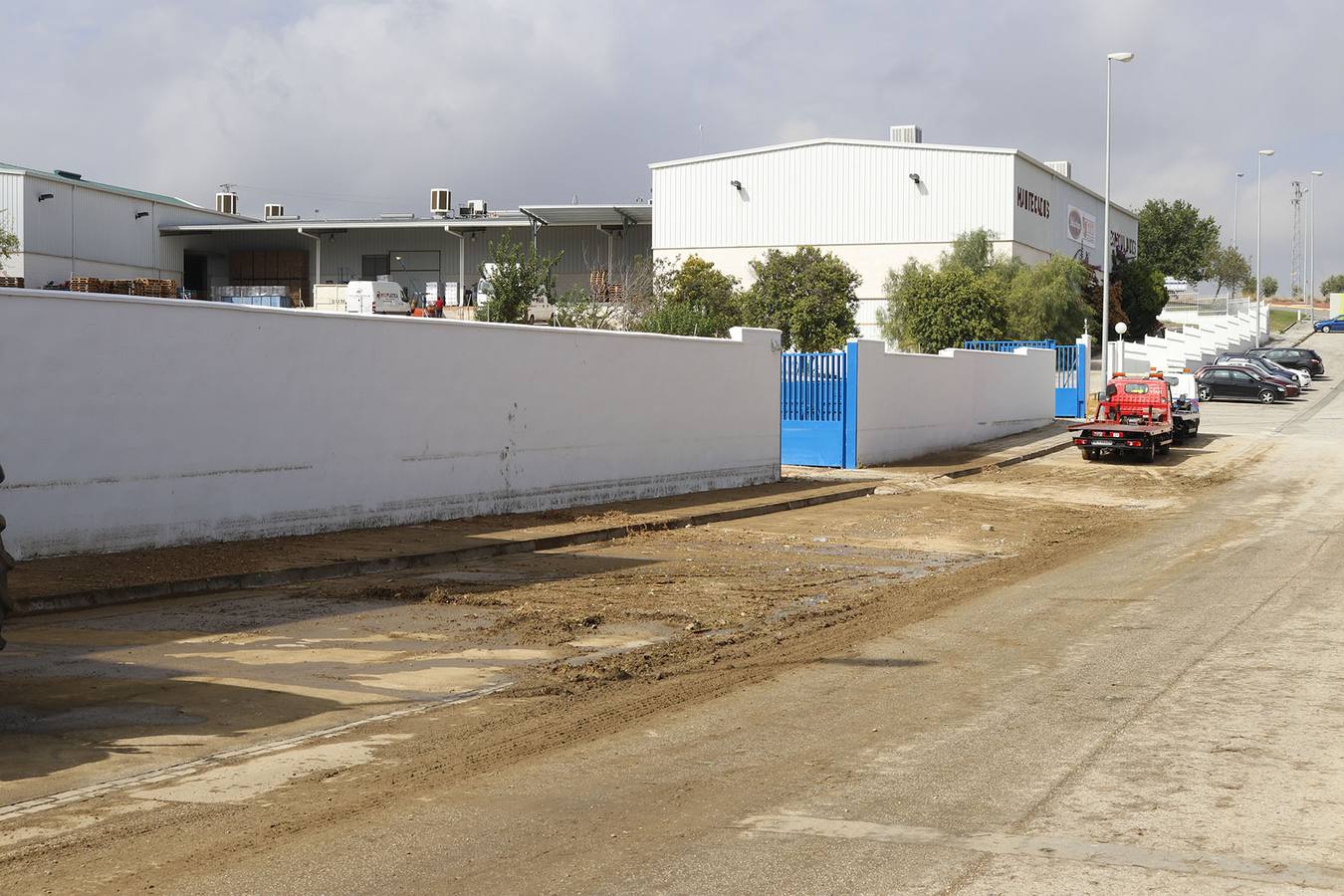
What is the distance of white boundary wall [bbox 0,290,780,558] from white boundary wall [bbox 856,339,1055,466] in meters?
6.66

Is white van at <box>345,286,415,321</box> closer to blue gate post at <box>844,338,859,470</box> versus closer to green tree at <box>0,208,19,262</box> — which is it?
blue gate post at <box>844,338,859,470</box>

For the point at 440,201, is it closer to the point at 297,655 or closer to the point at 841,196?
the point at 841,196

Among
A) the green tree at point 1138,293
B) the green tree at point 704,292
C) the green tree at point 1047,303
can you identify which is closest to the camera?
the green tree at point 704,292

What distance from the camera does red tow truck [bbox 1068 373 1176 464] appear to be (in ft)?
97.7

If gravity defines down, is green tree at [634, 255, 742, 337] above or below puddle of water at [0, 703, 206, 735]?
above

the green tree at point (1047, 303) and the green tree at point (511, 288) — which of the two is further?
the green tree at point (1047, 303)

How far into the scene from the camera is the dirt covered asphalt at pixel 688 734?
5.39 meters

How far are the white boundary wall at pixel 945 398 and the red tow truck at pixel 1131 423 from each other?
10.1 ft

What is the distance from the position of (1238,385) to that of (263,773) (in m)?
50.1

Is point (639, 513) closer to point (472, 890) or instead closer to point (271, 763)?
point (271, 763)

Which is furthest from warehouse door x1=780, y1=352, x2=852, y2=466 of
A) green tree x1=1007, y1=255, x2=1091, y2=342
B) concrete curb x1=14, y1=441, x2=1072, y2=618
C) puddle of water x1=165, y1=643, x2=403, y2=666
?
green tree x1=1007, y1=255, x2=1091, y2=342

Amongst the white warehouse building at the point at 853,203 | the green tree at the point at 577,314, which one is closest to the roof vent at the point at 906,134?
the white warehouse building at the point at 853,203

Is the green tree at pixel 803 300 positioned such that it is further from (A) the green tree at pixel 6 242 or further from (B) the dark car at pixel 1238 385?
(A) the green tree at pixel 6 242

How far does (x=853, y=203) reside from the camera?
198ft
